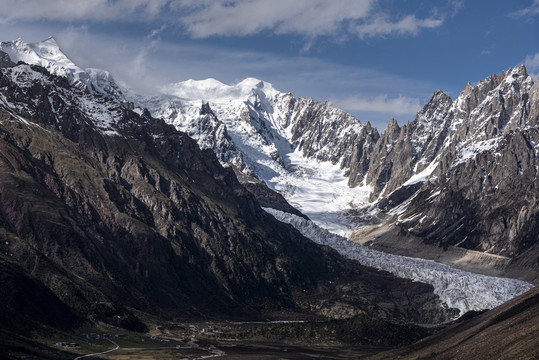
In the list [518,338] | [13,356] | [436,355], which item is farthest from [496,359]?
[13,356]

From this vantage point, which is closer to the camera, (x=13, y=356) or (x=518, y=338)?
(x=518, y=338)

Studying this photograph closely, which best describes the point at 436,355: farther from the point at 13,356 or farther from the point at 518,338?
the point at 13,356

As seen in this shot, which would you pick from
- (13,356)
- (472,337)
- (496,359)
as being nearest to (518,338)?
(496,359)

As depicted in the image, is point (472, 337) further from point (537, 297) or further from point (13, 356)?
point (13, 356)

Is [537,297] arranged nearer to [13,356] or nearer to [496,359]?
[496,359]

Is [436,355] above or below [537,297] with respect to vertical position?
below

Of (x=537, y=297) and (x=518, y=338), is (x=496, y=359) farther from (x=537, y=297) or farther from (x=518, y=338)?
(x=537, y=297)

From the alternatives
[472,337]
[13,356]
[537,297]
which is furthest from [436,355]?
[13,356]

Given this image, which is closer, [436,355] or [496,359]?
[496,359]
